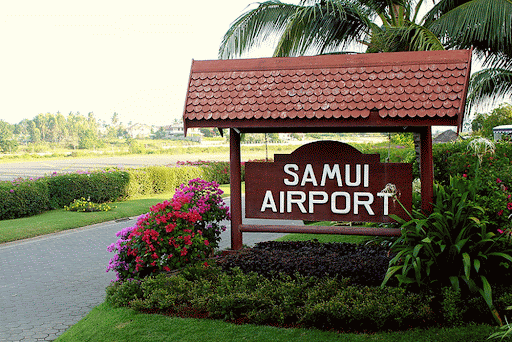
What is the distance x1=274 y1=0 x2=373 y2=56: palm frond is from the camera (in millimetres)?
11273

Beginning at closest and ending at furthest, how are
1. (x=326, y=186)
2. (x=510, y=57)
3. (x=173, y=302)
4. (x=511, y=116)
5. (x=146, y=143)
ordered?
(x=173, y=302), (x=326, y=186), (x=510, y=57), (x=511, y=116), (x=146, y=143)

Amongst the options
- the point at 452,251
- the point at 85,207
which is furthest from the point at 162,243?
the point at 85,207

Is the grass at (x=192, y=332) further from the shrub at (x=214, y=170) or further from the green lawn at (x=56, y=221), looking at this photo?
the shrub at (x=214, y=170)

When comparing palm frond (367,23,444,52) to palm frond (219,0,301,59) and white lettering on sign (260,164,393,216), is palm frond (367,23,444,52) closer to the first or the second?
palm frond (219,0,301,59)

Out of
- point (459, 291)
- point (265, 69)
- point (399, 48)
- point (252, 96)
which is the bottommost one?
point (459, 291)

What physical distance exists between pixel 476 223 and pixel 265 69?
3320 mm

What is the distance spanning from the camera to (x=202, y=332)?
4566mm

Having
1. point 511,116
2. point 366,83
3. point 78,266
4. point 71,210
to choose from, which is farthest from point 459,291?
point 511,116

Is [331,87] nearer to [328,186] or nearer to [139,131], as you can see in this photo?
[328,186]

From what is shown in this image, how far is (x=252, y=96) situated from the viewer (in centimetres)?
620

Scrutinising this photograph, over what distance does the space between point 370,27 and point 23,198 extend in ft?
36.8

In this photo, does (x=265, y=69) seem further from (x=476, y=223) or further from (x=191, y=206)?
(x=476, y=223)

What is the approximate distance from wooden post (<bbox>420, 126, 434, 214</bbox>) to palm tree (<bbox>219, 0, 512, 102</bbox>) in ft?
15.5

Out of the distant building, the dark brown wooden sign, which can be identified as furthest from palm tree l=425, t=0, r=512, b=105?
the distant building
